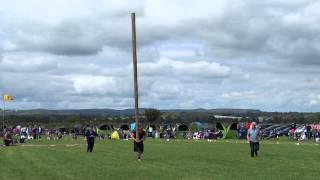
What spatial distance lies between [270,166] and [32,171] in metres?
8.49

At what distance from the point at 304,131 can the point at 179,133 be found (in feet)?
67.3

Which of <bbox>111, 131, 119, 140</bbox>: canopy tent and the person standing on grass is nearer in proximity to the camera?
the person standing on grass

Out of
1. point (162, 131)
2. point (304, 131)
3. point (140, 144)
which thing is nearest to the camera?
point (140, 144)

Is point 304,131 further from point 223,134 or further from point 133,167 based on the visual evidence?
point 133,167

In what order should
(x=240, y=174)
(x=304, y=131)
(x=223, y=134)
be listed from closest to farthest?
(x=240, y=174) < (x=304, y=131) < (x=223, y=134)

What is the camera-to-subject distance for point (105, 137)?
66.9 m

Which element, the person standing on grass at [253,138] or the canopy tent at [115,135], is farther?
the canopy tent at [115,135]

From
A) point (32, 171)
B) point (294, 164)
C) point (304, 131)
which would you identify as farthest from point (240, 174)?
point (304, 131)

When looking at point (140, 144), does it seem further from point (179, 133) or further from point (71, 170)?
point (179, 133)

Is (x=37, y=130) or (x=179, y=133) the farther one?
(x=179, y=133)

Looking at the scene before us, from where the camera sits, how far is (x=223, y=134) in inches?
2518

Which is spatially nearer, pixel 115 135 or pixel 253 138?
pixel 253 138

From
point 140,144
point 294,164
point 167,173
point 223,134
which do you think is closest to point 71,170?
point 167,173

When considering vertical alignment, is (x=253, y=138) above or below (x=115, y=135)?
below
